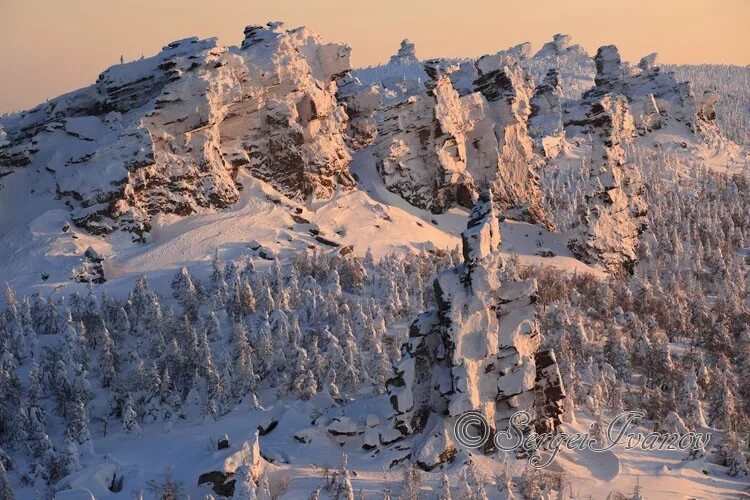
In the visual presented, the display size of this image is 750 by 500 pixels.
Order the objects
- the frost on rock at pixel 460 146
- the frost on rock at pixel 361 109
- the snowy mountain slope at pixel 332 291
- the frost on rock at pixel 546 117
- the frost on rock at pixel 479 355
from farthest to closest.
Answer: the frost on rock at pixel 546 117 → the frost on rock at pixel 361 109 → the frost on rock at pixel 460 146 → the frost on rock at pixel 479 355 → the snowy mountain slope at pixel 332 291

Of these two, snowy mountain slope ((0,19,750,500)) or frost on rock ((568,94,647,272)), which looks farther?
frost on rock ((568,94,647,272))

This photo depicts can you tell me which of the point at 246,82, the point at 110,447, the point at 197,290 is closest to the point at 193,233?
the point at 197,290

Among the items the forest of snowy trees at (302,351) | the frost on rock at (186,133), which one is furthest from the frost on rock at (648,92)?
the forest of snowy trees at (302,351)

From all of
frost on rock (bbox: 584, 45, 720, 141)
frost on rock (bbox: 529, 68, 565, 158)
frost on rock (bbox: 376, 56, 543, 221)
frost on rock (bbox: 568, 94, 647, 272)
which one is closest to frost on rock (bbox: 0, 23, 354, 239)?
frost on rock (bbox: 376, 56, 543, 221)

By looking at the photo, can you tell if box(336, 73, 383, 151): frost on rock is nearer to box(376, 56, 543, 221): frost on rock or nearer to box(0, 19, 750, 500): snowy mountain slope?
box(0, 19, 750, 500): snowy mountain slope

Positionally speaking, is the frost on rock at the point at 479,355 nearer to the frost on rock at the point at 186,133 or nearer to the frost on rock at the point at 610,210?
the frost on rock at the point at 186,133
